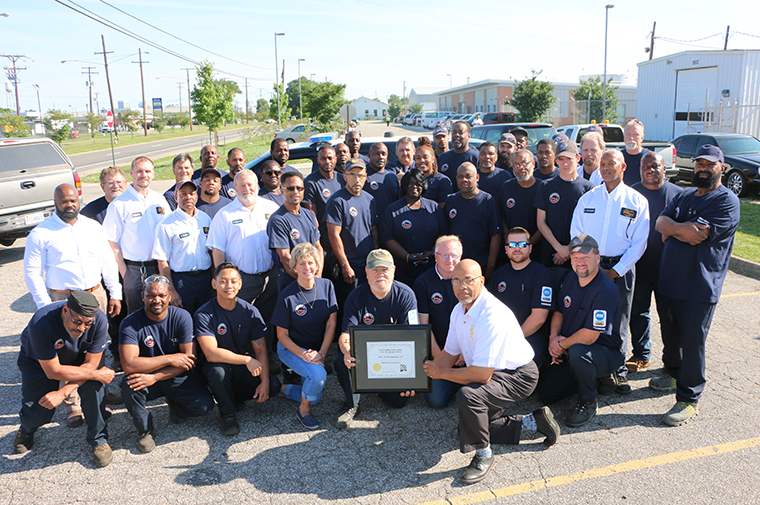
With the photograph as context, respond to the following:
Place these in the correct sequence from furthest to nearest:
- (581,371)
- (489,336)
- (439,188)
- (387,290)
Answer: (439,188), (387,290), (581,371), (489,336)

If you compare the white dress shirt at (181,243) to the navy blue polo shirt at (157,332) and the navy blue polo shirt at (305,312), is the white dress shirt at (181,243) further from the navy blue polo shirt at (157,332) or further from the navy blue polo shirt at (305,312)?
the navy blue polo shirt at (305,312)

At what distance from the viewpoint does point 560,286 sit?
5.11 m

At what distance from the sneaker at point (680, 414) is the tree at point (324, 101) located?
31.4 m

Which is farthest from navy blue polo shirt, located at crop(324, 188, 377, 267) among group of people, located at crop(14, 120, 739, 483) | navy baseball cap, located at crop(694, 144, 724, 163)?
navy baseball cap, located at crop(694, 144, 724, 163)

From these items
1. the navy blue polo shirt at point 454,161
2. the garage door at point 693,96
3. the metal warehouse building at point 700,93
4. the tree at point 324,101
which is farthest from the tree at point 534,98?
the navy blue polo shirt at point 454,161

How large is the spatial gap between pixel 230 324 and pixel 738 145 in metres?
15.3

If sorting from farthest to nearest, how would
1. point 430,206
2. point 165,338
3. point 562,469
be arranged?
point 430,206
point 165,338
point 562,469

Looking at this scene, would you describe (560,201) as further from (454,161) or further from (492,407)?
(492,407)

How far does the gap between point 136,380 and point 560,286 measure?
12.7ft

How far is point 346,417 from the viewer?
4.58 m

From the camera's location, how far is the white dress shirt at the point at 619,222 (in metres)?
4.96

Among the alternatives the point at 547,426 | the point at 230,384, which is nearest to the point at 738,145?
the point at 547,426

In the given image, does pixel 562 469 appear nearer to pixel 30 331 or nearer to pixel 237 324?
pixel 237 324

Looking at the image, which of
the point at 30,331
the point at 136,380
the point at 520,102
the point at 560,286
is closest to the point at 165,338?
the point at 136,380
